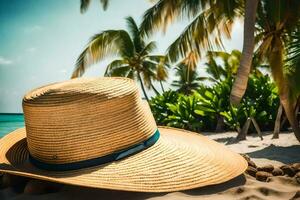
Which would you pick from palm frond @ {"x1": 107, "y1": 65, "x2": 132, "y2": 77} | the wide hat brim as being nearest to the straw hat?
the wide hat brim

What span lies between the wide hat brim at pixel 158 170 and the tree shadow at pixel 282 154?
101 inches

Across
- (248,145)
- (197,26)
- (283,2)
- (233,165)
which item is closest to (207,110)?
(197,26)

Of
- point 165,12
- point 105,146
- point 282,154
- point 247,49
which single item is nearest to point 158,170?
point 105,146

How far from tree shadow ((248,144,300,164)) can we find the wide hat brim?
256 centimetres

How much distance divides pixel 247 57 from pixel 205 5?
2.81 meters

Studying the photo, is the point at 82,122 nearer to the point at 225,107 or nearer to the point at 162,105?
the point at 225,107

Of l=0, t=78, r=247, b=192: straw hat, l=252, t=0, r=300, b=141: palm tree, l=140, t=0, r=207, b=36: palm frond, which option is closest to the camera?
l=0, t=78, r=247, b=192: straw hat

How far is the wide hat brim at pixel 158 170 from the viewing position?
2.23 m

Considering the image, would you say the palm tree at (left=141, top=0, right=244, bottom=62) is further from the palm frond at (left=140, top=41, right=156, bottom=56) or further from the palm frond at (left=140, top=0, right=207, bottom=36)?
the palm frond at (left=140, top=41, right=156, bottom=56)

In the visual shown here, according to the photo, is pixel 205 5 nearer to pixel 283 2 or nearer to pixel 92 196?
pixel 283 2

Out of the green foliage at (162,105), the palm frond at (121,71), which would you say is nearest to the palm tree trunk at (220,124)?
the green foliage at (162,105)

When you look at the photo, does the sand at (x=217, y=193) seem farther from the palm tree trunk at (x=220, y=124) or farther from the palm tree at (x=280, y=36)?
the palm tree trunk at (x=220, y=124)

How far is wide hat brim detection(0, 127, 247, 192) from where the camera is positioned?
223cm

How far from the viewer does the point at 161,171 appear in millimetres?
2352
